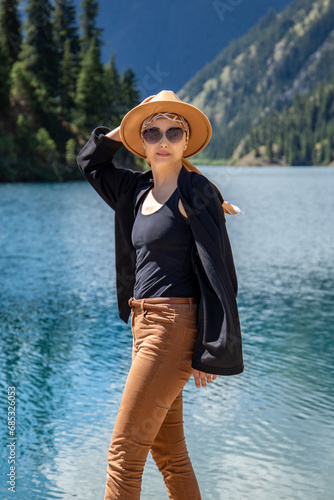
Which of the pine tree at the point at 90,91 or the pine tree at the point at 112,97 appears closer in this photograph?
the pine tree at the point at 90,91

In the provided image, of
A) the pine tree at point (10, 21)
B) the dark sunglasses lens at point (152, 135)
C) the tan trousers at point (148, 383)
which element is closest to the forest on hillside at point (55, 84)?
the pine tree at point (10, 21)

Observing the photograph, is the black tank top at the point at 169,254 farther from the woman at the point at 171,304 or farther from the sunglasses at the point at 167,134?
the sunglasses at the point at 167,134

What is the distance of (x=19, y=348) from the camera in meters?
7.37

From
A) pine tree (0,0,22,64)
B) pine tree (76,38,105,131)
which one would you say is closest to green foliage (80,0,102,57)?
pine tree (76,38,105,131)

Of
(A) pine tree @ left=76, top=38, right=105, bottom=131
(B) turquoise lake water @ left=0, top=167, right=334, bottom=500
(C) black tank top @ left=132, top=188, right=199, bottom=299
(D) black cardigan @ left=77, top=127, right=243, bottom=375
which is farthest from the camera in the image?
(A) pine tree @ left=76, top=38, right=105, bottom=131

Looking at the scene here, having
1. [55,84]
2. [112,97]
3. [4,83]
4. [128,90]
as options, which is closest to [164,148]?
[4,83]

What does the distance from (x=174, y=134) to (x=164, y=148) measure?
0.09m

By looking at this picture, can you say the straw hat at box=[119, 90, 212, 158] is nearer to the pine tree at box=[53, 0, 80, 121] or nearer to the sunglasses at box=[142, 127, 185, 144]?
the sunglasses at box=[142, 127, 185, 144]

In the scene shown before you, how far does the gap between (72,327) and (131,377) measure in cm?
583

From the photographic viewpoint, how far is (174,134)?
2963 millimetres

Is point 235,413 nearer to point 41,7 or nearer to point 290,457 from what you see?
point 290,457

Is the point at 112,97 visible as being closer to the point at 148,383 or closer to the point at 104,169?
the point at 104,169

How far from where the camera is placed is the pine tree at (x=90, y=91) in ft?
211

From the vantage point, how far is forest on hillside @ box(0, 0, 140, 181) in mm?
55906
